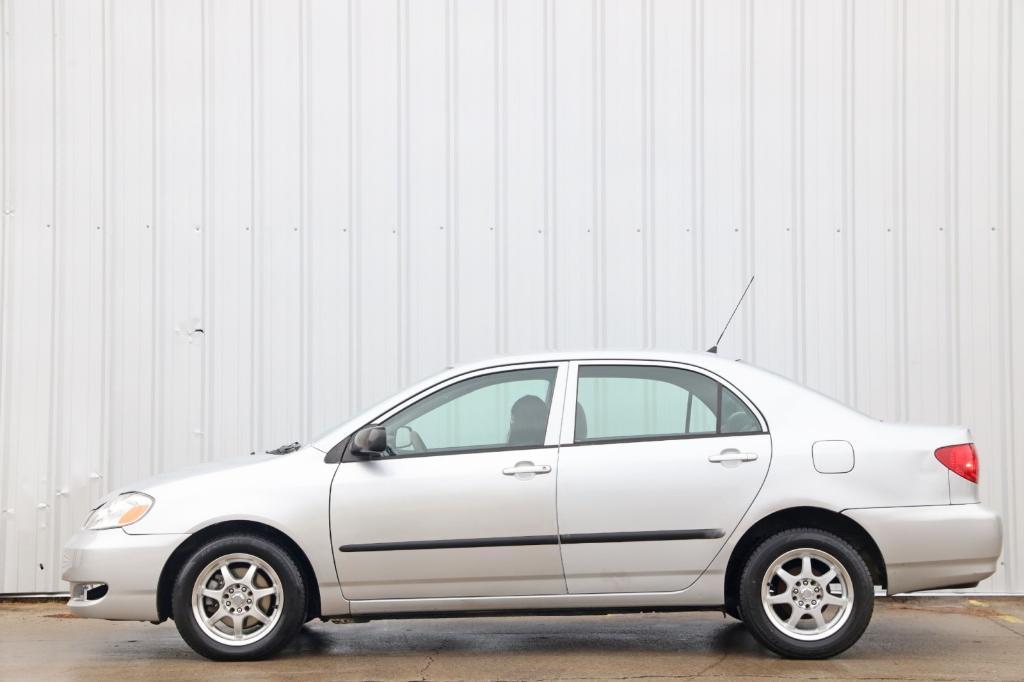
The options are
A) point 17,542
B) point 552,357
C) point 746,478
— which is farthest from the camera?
point 17,542

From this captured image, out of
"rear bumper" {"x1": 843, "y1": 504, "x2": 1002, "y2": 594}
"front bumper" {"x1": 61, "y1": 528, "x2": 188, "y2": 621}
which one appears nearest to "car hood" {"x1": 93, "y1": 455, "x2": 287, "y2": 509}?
"front bumper" {"x1": 61, "y1": 528, "x2": 188, "y2": 621}

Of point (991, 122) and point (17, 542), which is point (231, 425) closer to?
point (17, 542)

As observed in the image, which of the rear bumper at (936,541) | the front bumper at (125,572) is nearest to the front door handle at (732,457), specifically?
the rear bumper at (936,541)

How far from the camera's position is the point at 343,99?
8773 millimetres

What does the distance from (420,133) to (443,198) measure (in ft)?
1.74

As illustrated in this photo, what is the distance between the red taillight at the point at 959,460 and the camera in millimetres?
5848

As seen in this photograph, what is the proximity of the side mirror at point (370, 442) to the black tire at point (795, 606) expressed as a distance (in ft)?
6.42

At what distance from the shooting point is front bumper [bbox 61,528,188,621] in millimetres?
5859

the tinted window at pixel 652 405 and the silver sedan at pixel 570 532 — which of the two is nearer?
the silver sedan at pixel 570 532

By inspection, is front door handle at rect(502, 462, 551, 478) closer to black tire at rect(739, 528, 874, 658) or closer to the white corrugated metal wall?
black tire at rect(739, 528, 874, 658)

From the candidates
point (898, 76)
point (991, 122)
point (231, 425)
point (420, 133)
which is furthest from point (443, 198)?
point (991, 122)

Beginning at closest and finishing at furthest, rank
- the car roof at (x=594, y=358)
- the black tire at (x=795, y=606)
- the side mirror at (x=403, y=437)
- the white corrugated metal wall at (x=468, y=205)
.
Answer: the black tire at (x=795, y=606) → the side mirror at (x=403, y=437) → the car roof at (x=594, y=358) → the white corrugated metal wall at (x=468, y=205)

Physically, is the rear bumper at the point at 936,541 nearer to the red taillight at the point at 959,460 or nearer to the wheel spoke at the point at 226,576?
the red taillight at the point at 959,460

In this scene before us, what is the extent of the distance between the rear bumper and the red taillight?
171 millimetres
